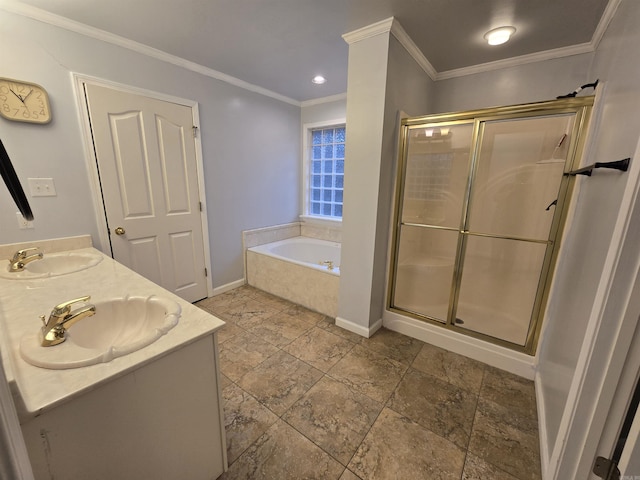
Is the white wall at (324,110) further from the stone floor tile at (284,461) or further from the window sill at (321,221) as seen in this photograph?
the stone floor tile at (284,461)

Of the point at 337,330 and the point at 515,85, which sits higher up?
the point at 515,85

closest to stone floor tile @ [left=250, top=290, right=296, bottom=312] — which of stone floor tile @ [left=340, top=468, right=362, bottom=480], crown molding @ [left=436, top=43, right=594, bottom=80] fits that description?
stone floor tile @ [left=340, top=468, right=362, bottom=480]

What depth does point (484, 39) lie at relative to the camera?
74.3 inches

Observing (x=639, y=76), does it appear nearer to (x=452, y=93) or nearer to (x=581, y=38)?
(x=581, y=38)

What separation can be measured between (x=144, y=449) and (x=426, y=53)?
294cm

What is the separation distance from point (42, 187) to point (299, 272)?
2059 mm

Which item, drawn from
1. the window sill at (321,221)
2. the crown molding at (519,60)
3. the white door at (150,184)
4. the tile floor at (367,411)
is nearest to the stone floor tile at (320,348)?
the tile floor at (367,411)

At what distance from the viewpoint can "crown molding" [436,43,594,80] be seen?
1.94 metres

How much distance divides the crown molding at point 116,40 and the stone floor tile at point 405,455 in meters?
3.18

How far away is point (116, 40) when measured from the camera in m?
1.96

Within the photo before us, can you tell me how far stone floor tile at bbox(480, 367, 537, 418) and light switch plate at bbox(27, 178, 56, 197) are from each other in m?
3.23

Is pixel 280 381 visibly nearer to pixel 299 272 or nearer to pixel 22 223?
pixel 299 272

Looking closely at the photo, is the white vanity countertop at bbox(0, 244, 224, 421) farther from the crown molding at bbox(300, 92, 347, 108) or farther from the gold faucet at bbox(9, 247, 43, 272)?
the crown molding at bbox(300, 92, 347, 108)

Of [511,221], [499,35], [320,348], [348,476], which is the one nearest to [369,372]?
[320,348]
